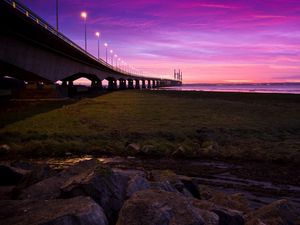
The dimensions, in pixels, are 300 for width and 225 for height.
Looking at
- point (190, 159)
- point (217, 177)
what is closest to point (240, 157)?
point (190, 159)

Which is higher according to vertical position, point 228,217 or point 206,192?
point 228,217

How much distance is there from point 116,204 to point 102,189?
0.36 m

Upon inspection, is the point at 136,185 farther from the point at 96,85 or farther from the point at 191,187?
the point at 96,85

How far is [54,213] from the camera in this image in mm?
5125

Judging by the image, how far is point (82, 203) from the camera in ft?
17.8

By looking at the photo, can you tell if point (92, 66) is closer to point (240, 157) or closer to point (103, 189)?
point (240, 157)

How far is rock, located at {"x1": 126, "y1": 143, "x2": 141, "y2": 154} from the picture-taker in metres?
14.1

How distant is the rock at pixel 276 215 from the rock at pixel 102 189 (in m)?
2.23

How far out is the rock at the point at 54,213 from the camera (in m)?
4.86

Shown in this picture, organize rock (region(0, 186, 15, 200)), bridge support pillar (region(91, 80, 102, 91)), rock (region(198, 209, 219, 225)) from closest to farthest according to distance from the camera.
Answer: rock (region(198, 209, 219, 225)) < rock (region(0, 186, 15, 200)) < bridge support pillar (region(91, 80, 102, 91))

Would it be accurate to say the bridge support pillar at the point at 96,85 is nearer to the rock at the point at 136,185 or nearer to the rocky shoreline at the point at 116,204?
the rocky shoreline at the point at 116,204

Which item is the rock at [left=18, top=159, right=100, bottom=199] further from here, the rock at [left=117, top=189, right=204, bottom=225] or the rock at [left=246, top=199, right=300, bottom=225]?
the rock at [left=246, top=199, right=300, bottom=225]

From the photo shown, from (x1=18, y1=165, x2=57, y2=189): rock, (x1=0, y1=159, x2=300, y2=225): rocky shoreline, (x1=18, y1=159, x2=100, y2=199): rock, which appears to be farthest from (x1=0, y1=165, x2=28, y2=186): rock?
(x1=18, y1=159, x2=100, y2=199): rock

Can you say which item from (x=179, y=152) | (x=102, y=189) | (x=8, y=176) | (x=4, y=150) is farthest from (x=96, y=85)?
(x=102, y=189)
